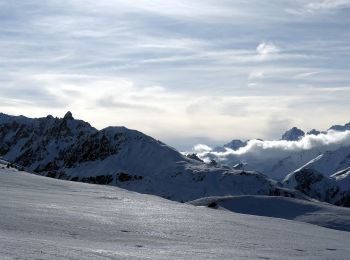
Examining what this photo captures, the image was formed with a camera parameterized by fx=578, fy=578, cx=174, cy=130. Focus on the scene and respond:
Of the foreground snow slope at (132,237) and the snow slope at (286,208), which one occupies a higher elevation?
the snow slope at (286,208)

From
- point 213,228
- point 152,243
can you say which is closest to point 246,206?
point 213,228

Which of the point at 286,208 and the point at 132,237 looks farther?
the point at 286,208

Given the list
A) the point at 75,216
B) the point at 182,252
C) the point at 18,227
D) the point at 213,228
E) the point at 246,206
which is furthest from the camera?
the point at 246,206

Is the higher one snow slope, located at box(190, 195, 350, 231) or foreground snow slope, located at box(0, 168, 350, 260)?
snow slope, located at box(190, 195, 350, 231)

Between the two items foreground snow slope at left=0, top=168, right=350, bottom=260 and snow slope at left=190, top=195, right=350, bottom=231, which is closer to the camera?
foreground snow slope at left=0, top=168, right=350, bottom=260

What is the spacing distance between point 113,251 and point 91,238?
241 centimetres

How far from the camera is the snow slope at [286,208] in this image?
72.2 m

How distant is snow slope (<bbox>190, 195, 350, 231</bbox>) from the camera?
72238 mm

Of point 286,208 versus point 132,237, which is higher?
point 286,208

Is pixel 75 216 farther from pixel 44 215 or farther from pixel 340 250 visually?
pixel 340 250

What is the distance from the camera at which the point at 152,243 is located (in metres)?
17.5

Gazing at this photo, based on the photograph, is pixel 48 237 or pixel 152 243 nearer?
pixel 48 237

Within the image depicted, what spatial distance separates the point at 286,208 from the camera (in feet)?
290

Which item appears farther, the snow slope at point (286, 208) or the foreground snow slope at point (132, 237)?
the snow slope at point (286, 208)
